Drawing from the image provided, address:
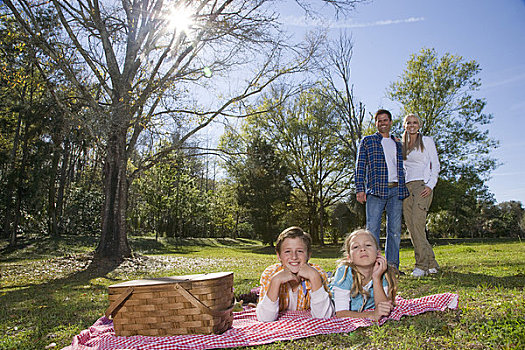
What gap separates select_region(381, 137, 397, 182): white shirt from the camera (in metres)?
5.59

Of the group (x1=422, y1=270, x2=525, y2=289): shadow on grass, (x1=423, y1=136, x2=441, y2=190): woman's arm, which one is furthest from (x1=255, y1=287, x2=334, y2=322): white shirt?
(x1=423, y1=136, x2=441, y2=190): woman's arm

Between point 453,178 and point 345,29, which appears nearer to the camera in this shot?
point 345,29

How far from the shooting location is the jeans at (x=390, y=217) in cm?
554

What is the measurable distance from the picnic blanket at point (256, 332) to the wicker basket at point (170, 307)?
0.29ft

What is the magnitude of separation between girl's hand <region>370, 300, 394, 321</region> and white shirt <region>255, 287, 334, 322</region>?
0.40 m

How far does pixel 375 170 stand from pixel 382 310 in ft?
9.29

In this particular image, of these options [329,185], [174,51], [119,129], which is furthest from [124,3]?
[329,185]

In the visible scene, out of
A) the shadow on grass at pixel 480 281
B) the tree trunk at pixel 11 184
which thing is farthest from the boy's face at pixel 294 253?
the tree trunk at pixel 11 184

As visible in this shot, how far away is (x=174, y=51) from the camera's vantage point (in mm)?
12016

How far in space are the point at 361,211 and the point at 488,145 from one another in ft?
32.3

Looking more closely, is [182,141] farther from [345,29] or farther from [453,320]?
[453,320]

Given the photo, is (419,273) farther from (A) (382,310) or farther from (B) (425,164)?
(A) (382,310)

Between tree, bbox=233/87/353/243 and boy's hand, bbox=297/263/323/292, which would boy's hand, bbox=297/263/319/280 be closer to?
boy's hand, bbox=297/263/323/292

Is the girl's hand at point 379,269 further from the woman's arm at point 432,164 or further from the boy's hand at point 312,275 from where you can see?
the woman's arm at point 432,164
